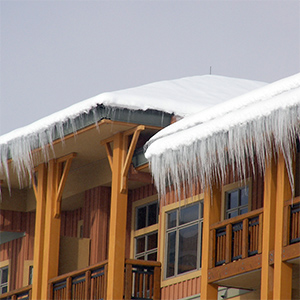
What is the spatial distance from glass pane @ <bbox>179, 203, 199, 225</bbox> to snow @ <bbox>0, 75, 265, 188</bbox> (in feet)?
6.86

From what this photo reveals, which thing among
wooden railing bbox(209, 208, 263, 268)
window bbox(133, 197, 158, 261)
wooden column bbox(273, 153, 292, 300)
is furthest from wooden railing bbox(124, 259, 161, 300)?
wooden column bbox(273, 153, 292, 300)

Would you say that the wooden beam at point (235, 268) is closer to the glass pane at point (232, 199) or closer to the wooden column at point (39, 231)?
the glass pane at point (232, 199)

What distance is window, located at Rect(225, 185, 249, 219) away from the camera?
19609 mm

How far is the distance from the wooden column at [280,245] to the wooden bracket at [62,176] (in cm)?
730

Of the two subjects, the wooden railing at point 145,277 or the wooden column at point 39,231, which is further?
the wooden column at point 39,231

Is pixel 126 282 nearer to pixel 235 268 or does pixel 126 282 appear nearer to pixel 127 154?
pixel 127 154

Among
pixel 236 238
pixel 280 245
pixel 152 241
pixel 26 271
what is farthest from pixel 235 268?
pixel 26 271

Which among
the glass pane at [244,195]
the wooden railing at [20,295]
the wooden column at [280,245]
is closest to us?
the wooden column at [280,245]

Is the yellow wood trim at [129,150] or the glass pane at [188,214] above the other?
the yellow wood trim at [129,150]

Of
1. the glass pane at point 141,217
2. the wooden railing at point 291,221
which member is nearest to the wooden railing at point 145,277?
the glass pane at point 141,217

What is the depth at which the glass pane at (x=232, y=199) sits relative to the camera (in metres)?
19.9

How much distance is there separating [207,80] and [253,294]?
791cm

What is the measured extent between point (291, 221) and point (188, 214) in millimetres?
5343

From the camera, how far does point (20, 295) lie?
24.5 metres
